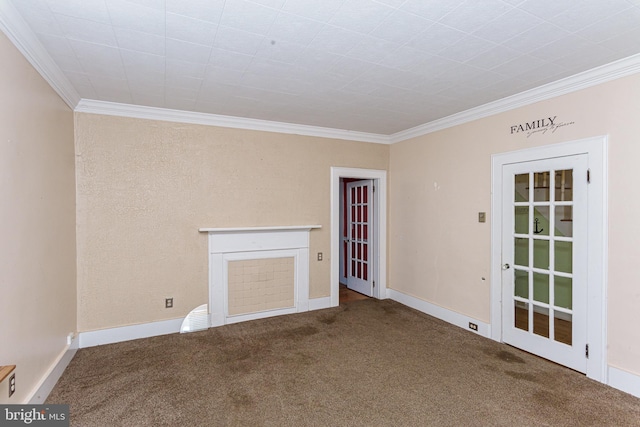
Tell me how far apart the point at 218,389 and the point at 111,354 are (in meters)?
1.42

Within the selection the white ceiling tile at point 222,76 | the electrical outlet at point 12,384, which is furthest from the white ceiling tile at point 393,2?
the electrical outlet at point 12,384

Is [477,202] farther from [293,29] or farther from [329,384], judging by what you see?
[293,29]

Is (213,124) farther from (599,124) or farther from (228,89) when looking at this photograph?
(599,124)

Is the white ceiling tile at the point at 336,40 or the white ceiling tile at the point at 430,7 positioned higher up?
the white ceiling tile at the point at 336,40

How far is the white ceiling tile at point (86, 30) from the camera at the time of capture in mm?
1963

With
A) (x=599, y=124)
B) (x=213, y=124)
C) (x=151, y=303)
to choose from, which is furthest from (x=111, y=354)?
(x=599, y=124)

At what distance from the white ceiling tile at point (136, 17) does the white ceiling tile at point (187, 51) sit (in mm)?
152

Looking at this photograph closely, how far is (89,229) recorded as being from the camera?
3416 mm

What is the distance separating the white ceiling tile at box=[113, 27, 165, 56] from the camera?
6.87 ft

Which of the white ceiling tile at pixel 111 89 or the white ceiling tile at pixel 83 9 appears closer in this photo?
the white ceiling tile at pixel 83 9

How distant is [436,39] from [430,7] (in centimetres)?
38

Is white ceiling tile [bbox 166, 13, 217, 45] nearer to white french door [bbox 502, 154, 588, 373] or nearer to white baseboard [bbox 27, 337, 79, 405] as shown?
white baseboard [bbox 27, 337, 79, 405]

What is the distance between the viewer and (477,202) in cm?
374

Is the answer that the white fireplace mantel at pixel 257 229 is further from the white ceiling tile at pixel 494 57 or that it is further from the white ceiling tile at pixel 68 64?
the white ceiling tile at pixel 494 57
